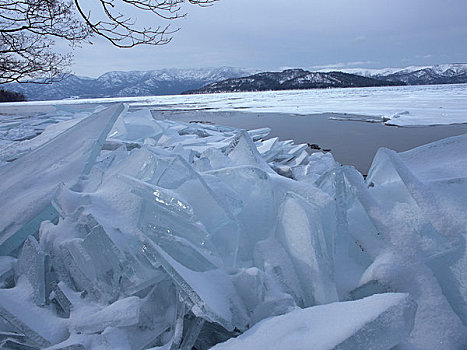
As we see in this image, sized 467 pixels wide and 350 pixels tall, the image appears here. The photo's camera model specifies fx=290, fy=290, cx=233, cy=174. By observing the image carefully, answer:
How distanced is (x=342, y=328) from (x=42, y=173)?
1.53 metres

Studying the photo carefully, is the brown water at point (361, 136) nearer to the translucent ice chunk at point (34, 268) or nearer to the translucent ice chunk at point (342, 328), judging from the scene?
the translucent ice chunk at point (342, 328)

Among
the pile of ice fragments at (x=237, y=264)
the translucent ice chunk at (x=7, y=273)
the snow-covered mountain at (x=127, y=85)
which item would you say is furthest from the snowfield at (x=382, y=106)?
the snow-covered mountain at (x=127, y=85)

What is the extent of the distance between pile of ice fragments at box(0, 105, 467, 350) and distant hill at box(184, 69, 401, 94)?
5778cm

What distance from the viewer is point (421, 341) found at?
76 centimetres

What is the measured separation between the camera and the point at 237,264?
1.00 m

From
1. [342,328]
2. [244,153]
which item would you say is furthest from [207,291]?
[244,153]

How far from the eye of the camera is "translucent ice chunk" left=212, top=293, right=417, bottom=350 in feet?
1.96

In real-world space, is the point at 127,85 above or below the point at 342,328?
above

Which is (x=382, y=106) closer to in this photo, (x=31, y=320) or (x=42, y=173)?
(x=42, y=173)

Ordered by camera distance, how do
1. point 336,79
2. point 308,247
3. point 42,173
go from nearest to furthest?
point 308,247 → point 42,173 → point 336,79

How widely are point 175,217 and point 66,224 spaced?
0.43 m

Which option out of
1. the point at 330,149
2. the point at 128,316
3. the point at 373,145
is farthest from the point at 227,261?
the point at 373,145

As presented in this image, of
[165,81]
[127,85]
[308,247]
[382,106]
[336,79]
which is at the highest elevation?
[165,81]

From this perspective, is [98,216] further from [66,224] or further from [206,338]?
[206,338]
